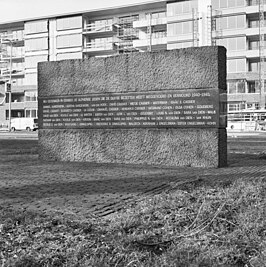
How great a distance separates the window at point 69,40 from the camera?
249ft

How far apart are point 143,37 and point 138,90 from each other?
6213cm

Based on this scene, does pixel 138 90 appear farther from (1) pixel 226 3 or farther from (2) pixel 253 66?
(1) pixel 226 3

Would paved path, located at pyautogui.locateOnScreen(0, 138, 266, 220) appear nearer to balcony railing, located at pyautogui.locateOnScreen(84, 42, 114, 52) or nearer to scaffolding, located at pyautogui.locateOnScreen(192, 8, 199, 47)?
scaffolding, located at pyautogui.locateOnScreen(192, 8, 199, 47)

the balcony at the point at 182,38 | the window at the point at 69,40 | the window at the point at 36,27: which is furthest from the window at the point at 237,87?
the window at the point at 36,27

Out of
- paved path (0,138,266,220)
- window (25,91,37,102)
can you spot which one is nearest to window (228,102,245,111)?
window (25,91,37,102)

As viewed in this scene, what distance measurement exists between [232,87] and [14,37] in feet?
140

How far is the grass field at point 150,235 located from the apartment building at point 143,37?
58672 mm

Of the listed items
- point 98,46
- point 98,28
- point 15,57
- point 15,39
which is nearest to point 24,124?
point 98,46

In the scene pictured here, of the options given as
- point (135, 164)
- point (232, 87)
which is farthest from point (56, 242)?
point (232, 87)

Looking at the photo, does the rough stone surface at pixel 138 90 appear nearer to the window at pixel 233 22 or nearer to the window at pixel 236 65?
the window at pixel 236 65

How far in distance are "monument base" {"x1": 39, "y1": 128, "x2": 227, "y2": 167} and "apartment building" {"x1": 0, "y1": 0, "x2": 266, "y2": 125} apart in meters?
51.5

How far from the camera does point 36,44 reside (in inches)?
3142

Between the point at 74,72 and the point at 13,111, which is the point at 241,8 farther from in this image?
the point at 74,72

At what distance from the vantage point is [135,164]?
34.9 feet
